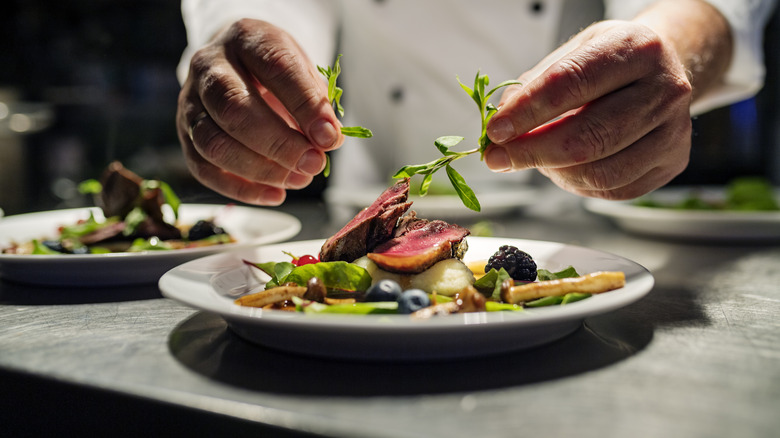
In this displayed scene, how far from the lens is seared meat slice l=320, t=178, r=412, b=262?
1453mm

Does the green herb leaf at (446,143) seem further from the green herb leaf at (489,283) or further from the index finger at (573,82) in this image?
the green herb leaf at (489,283)

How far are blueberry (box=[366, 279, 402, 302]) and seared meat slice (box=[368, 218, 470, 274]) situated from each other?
0.12 metres

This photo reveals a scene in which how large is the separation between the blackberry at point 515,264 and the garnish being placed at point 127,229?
96 centimetres

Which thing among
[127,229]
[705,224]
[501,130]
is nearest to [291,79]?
[501,130]

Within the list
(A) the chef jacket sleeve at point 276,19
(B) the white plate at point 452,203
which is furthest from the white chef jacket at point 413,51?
(B) the white plate at point 452,203

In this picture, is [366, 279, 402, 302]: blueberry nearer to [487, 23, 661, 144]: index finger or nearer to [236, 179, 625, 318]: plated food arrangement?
[236, 179, 625, 318]: plated food arrangement

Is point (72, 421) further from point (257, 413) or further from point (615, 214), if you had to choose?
point (615, 214)

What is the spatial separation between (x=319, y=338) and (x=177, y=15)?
635cm

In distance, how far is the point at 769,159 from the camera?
5.27 meters

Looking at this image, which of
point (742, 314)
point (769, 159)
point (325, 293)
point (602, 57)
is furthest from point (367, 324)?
point (769, 159)

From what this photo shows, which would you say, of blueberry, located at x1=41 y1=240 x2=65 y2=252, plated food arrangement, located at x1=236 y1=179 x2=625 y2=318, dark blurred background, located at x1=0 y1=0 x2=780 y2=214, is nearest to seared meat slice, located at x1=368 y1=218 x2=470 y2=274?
plated food arrangement, located at x1=236 y1=179 x2=625 y2=318

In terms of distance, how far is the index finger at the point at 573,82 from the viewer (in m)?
1.30

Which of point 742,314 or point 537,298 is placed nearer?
point 537,298

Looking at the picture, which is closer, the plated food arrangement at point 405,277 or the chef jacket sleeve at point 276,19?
the plated food arrangement at point 405,277
